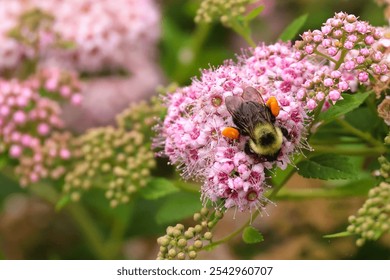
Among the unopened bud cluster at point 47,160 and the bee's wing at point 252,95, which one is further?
the unopened bud cluster at point 47,160

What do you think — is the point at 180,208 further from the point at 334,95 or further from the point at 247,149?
the point at 334,95

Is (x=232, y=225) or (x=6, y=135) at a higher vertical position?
(x=6, y=135)

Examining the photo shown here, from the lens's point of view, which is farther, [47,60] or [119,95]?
[119,95]

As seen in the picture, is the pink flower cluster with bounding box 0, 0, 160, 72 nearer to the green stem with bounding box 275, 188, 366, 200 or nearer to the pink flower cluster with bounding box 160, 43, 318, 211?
the green stem with bounding box 275, 188, 366, 200

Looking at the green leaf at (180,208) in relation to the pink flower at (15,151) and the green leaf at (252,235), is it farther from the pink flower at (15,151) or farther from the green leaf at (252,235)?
the pink flower at (15,151)

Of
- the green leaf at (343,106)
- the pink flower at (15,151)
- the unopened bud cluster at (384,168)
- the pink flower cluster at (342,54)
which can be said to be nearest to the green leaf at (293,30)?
the pink flower cluster at (342,54)
